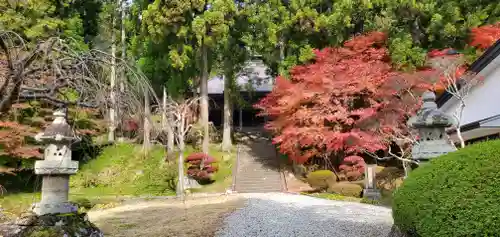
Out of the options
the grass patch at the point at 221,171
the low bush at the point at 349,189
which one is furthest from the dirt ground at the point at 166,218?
the low bush at the point at 349,189

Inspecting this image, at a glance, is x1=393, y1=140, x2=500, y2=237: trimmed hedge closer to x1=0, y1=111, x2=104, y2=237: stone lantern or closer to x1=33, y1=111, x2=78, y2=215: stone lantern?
x1=0, y1=111, x2=104, y2=237: stone lantern

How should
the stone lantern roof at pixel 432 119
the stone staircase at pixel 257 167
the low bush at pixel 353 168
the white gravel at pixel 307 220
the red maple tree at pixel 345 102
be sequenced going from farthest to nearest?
the stone staircase at pixel 257 167
the low bush at pixel 353 168
the red maple tree at pixel 345 102
the white gravel at pixel 307 220
the stone lantern roof at pixel 432 119

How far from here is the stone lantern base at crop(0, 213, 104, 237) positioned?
5.68 m

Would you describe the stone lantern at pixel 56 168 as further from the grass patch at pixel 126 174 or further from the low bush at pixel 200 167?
the low bush at pixel 200 167

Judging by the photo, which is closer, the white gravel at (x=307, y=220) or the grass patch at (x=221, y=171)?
the white gravel at (x=307, y=220)

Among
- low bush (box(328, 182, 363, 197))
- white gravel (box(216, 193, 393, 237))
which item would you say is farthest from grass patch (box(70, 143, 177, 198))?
low bush (box(328, 182, 363, 197))

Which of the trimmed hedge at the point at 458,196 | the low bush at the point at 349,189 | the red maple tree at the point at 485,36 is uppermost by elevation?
the red maple tree at the point at 485,36

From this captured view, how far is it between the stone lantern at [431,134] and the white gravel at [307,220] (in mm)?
2280

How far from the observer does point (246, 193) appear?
1677 cm

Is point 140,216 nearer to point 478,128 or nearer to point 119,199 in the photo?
point 119,199

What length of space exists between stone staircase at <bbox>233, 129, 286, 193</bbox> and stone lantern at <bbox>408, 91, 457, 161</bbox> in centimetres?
1164

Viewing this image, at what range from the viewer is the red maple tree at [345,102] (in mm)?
15258

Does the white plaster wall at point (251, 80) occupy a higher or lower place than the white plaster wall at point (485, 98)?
higher

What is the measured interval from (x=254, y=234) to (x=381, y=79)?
35.3ft
